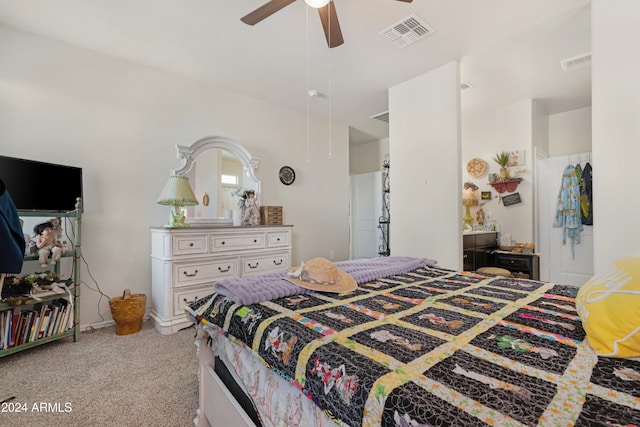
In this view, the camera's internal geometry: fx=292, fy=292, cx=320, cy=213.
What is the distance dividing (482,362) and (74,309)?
3124 mm

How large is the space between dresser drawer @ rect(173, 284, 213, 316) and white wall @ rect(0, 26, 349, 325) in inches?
23.1

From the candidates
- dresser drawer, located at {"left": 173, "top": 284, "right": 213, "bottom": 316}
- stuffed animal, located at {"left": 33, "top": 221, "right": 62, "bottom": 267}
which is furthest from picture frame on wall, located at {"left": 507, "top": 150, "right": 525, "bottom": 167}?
stuffed animal, located at {"left": 33, "top": 221, "right": 62, "bottom": 267}

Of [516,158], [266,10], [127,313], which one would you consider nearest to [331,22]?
[266,10]

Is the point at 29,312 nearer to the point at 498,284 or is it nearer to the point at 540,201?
the point at 498,284

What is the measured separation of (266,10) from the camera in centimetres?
195

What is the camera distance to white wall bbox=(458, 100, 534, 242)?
13.6 ft

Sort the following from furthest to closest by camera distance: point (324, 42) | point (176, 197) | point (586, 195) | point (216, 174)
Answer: point (586, 195) < point (216, 174) < point (176, 197) < point (324, 42)

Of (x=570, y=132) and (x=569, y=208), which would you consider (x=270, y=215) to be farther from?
(x=570, y=132)

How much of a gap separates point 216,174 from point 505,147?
4181 mm

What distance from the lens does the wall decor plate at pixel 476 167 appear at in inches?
181

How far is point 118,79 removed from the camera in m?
3.04

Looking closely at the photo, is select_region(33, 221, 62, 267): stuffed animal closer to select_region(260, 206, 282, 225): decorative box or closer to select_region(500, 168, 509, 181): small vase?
select_region(260, 206, 282, 225): decorative box

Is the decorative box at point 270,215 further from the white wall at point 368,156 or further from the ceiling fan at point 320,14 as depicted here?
A: the white wall at point 368,156

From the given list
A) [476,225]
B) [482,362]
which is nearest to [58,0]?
[482,362]
